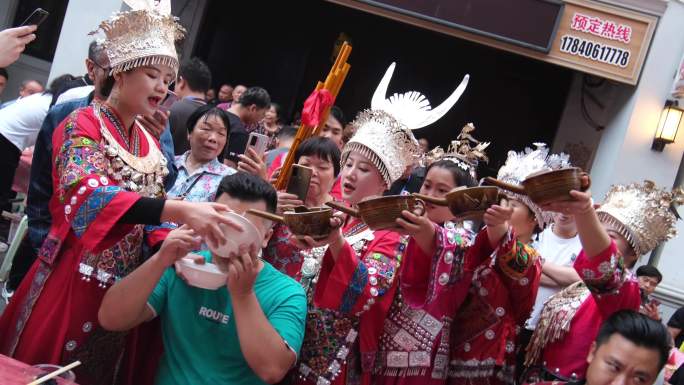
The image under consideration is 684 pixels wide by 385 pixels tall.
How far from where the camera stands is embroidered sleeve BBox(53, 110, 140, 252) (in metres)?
2.19

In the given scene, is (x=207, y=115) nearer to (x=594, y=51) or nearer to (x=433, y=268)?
(x=433, y=268)

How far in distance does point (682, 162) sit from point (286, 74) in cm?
438

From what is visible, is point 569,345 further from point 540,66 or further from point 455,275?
point 540,66

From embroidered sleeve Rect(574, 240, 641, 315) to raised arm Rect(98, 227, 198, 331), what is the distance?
49.6 inches

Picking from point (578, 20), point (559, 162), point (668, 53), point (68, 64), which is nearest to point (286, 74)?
point (68, 64)

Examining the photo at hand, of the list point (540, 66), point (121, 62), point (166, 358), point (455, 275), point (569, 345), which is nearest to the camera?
point (166, 358)

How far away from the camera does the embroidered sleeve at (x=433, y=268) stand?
2.52 metres

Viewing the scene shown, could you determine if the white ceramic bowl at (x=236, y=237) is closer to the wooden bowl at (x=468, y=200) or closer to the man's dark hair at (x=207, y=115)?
the wooden bowl at (x=468, y=200)

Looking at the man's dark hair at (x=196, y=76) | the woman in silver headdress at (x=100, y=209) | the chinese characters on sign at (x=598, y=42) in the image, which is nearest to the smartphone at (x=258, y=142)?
the woman in silver headdress at (x=100, y=209)

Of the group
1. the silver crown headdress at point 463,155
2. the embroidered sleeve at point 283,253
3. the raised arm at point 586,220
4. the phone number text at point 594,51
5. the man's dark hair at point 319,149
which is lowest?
the embroidered sleeve at point 283,253

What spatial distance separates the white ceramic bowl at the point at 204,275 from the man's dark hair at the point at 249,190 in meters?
0.34

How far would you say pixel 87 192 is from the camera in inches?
86.8

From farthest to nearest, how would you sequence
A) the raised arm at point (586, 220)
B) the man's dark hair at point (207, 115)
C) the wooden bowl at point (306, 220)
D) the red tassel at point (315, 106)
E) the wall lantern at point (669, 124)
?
the wall lantern at point (669, 124) → the man's dark hair at point (207, 115) → the red tassel at point (315, 106) → the raised arm at point (586, 220) → the wooden bowl at point (306, 220)

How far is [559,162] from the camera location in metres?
2.94
